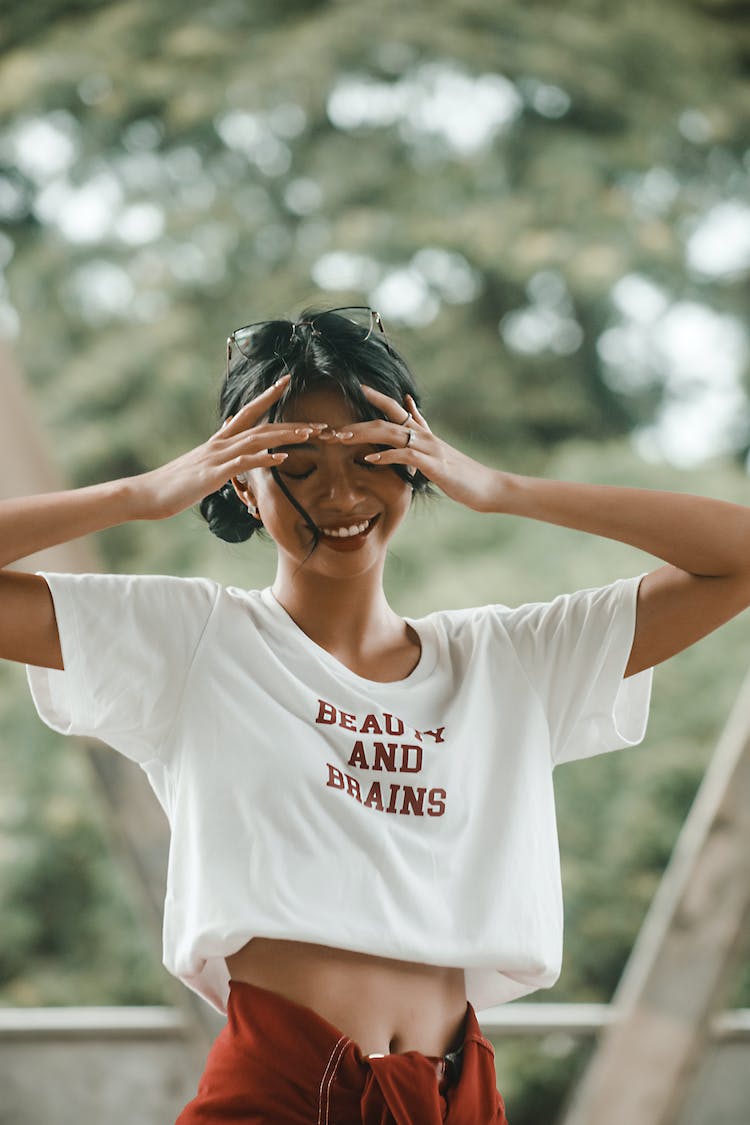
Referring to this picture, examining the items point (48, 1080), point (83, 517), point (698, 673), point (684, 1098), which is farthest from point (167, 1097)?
point (698, 673)

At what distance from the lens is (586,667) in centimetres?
128

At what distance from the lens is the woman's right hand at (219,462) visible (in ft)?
3.83

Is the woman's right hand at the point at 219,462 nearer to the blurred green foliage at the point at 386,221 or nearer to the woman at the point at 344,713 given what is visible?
the woman at the point at 344,713

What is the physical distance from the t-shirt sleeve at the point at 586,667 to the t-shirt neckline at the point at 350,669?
91 mm

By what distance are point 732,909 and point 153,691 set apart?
1505mm

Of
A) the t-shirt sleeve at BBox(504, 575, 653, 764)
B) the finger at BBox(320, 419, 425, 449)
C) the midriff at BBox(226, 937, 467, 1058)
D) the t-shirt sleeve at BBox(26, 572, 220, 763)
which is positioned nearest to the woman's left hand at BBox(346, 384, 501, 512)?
the finger at BBox(320, 419, 425, 449)

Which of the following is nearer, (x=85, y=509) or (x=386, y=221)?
(x=85, y=509)

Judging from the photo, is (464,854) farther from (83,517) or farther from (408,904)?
(83,517)

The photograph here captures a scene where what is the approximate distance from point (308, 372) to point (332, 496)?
0.46ft

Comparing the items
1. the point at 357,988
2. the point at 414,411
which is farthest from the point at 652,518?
the point at 357,988

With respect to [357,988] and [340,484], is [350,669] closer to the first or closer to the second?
[340,484]

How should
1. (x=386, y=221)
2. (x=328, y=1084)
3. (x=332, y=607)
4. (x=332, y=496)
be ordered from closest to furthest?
(x=328, y=1084), (x=332, y=496), (x=332, y=607), (x=386, y=221)

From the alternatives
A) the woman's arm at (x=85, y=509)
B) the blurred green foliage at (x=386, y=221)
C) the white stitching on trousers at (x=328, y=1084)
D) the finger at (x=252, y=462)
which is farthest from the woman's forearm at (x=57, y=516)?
the blurred green foliage at (x=386, y=221)

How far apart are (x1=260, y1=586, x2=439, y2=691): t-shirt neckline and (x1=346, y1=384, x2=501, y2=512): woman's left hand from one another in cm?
17
